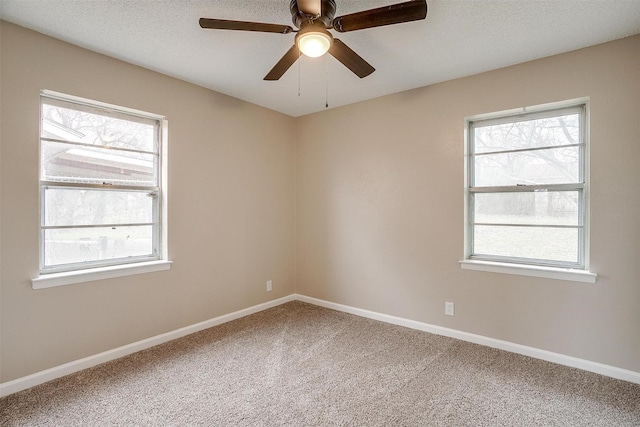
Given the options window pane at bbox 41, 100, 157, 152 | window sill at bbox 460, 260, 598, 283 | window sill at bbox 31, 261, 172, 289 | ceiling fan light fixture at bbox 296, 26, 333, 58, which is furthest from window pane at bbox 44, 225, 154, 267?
window sill at bbox 460, 260, 598, 283

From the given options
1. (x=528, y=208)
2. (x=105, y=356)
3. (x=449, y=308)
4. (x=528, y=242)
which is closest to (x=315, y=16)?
(x=528, y=208)

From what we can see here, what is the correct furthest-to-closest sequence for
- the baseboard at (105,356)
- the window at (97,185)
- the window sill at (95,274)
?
the window at (97,185), the window sill at (95,274), the baseboard at (105,356)

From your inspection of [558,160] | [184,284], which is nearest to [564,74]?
[558,160]

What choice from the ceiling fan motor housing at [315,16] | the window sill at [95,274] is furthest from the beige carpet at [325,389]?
the ceiling fan motor housing at [315,16]

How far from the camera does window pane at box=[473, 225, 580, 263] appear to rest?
269cm

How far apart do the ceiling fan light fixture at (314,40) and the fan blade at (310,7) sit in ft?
0.24

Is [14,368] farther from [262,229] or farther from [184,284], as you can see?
[262,229]

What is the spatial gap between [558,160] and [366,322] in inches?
95.0

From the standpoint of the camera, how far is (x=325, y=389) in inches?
88.6

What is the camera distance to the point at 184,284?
3.19m

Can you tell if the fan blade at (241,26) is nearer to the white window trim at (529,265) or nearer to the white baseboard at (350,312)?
the white window trim at (529,265)

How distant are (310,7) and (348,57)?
0.48 meters

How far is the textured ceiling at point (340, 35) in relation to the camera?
2.01 meters

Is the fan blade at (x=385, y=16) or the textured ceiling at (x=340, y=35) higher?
the textured ceiling at (x=340, y=35)
